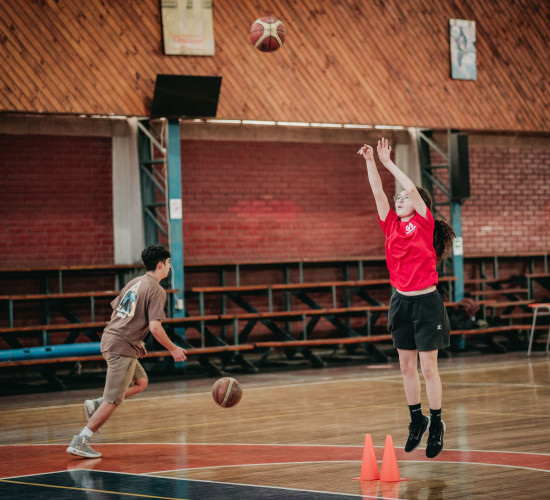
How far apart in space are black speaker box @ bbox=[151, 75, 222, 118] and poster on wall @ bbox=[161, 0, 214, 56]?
643 millimetres

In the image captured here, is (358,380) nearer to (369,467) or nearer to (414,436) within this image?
(414,436)

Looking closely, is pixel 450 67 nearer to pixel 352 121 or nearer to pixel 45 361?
pixel 352 121

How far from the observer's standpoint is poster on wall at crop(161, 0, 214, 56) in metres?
15.6

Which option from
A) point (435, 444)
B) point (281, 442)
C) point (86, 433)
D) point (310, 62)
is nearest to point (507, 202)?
point (310, 62)

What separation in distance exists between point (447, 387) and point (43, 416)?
5.14 m

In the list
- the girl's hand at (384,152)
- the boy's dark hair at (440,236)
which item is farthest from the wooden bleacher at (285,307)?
the girl's hand at (384,152)

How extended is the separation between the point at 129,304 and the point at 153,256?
44 centimetres

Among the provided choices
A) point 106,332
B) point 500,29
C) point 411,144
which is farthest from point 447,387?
point 500,29

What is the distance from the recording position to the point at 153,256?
8328mm

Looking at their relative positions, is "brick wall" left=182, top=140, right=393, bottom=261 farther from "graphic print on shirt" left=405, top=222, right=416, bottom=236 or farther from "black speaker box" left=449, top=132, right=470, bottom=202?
"graphic print on shirt" left=405, top=222, right=416, bottom=236

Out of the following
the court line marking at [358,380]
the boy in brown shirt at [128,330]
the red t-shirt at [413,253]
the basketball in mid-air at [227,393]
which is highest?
the red t-shirt at [413,253]

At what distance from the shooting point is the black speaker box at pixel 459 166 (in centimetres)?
1798


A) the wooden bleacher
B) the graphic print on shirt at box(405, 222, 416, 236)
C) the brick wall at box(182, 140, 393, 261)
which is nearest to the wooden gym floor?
the wooden bleacher

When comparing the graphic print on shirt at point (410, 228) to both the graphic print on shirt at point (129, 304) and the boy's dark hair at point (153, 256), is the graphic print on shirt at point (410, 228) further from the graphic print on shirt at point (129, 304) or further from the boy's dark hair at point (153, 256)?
the graphic print on shirt at point (129, 304)
